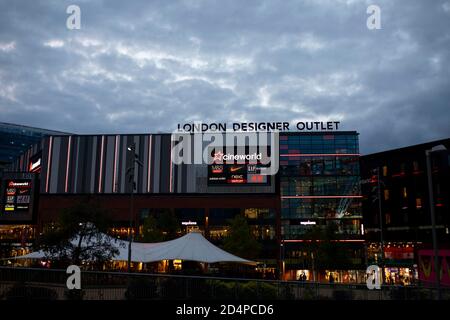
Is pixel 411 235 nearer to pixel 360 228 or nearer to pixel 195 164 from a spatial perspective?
pixel 360 228

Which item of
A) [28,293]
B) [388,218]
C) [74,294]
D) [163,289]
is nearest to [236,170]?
[388,218]

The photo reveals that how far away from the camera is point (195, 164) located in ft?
284

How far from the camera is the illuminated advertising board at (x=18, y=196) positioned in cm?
8456

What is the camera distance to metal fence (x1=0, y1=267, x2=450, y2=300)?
17.0 meters

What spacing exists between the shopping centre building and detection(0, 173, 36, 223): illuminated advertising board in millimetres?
191

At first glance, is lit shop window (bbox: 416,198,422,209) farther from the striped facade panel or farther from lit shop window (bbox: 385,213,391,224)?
the striped facade panel

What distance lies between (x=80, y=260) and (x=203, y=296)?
52.7 ft

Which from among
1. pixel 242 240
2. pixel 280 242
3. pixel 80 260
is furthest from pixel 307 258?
pixel 80 260

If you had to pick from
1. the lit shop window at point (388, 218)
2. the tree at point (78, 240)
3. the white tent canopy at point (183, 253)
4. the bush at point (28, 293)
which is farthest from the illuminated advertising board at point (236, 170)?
the bush at point (28, 293)

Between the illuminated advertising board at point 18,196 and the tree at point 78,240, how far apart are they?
5884cm

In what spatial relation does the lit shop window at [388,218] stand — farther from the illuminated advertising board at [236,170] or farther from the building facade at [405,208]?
the illuminated advertising board at [236,170]

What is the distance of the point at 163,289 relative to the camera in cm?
1736

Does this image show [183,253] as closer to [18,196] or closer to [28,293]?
[28,293]
